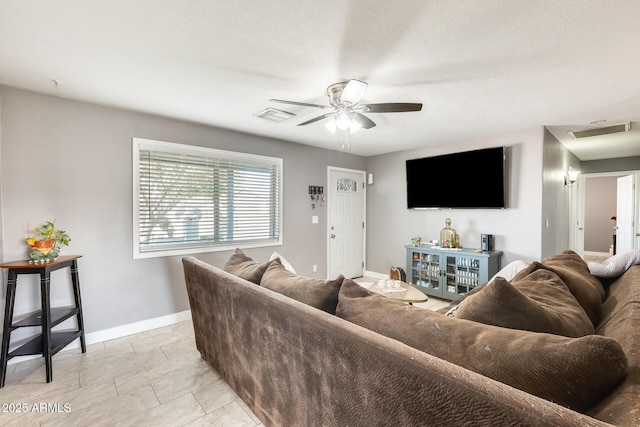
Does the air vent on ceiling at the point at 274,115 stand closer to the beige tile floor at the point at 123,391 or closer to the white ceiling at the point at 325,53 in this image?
the white ceiling at the point at 325,53

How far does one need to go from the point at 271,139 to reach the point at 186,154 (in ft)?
3.95

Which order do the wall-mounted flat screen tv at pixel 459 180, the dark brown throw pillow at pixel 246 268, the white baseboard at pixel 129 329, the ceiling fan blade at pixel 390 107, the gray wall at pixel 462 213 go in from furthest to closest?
the wall-mounted flat screen tv at pixel 459 180 → the gray wall at pixel 462 213 → the white baseboard at pixel 129 329 → the ceiling fan blade at pixel 390 107 → the dark brown throw pillow at pixel 246 268

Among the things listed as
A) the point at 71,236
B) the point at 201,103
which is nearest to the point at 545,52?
the point at 201,103

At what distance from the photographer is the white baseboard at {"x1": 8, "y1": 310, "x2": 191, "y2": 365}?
2.70m

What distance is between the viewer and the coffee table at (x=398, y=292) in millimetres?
2577

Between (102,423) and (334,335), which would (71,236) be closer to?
(102,423)

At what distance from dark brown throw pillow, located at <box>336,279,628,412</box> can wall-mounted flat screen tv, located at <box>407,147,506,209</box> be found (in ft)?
11.3

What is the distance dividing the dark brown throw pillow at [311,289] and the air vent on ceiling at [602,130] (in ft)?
13.8

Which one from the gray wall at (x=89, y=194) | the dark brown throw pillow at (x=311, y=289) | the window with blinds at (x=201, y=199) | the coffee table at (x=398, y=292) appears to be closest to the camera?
the dark brown throw pillow at (x=311, y=289)

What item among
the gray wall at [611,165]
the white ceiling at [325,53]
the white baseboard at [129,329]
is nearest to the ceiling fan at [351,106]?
the white ceiling at [325,53]

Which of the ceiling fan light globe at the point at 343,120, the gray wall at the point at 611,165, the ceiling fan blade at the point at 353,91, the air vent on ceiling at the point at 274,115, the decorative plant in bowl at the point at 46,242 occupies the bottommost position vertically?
the decorative plant in bowl at the point at 46,242

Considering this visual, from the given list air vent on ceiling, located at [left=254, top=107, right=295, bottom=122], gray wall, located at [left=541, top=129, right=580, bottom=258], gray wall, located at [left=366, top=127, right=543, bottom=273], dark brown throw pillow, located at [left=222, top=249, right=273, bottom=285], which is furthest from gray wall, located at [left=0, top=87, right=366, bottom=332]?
gray wall, located at [left=541, top=129, right=580, bottom=258]

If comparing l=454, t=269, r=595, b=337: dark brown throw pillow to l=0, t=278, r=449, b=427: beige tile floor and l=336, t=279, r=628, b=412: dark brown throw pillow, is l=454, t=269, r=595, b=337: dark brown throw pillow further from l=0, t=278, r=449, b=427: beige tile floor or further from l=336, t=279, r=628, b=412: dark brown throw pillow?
l=0, t=278, r=449, b=427: beige tile floor

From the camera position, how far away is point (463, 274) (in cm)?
388
